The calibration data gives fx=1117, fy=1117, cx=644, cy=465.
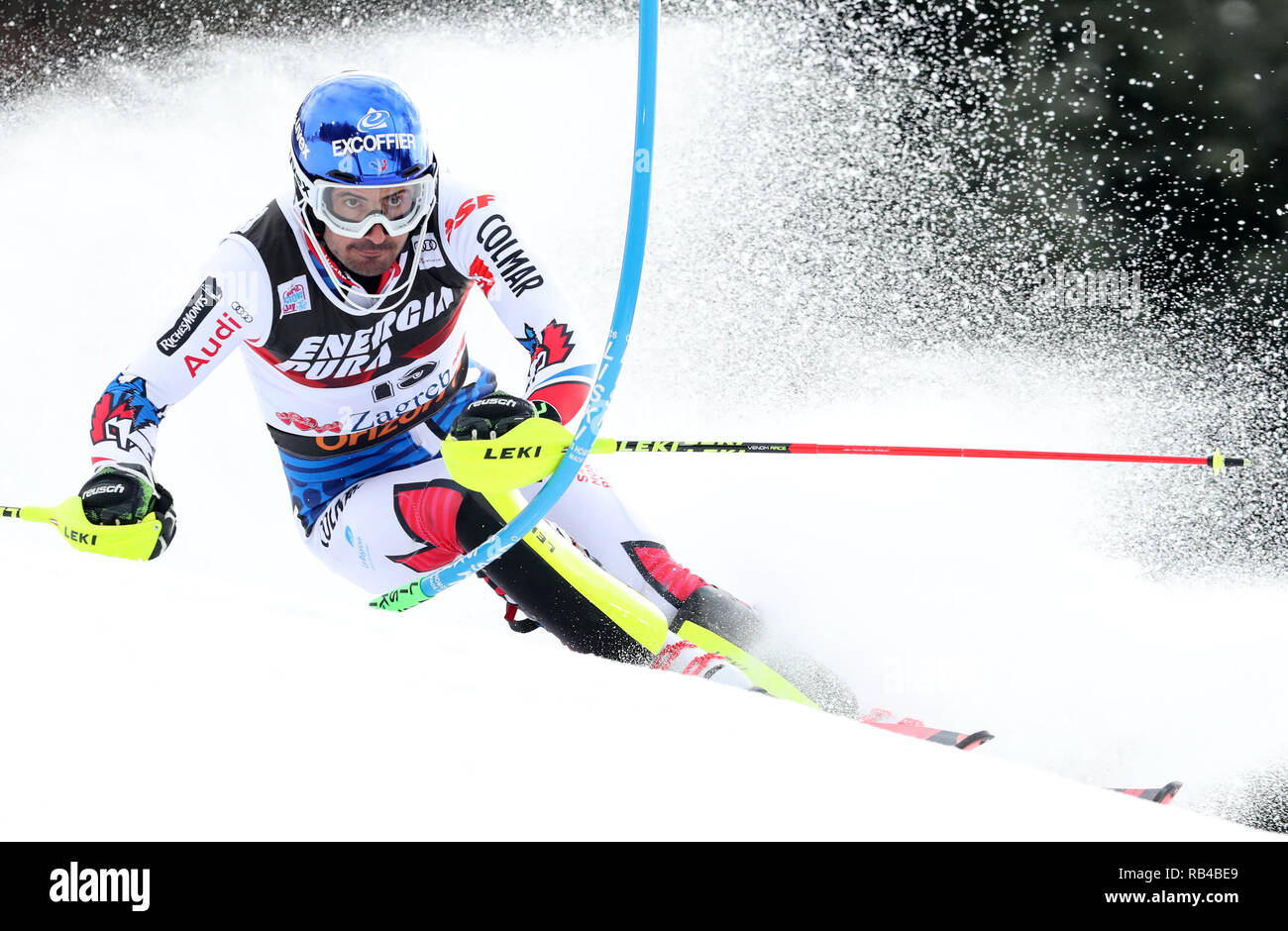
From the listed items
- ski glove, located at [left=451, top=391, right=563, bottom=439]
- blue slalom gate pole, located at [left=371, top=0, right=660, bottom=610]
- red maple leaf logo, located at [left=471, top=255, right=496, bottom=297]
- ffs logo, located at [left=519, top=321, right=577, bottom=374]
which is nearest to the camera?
blue slalom gate pole, located at [left=371, top=0, right=660, bottom=610]

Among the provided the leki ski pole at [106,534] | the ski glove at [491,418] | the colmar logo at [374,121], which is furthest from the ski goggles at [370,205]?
the leki ski pole at [106,534]

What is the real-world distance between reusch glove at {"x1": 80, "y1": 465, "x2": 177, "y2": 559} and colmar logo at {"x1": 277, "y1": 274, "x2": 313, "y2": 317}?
19.4 inches

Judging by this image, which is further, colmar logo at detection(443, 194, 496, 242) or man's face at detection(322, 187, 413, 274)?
colmar logo at detection(443, 194, 496, 242)

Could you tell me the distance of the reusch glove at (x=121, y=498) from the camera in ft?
7.12

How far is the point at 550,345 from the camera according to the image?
2432 mm

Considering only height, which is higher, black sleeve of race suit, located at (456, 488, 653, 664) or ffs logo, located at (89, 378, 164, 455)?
ffs logo, located at (89, 378, 164, 455)

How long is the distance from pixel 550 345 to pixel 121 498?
914mm

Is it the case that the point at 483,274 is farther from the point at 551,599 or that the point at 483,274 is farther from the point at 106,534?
the point at 106,534

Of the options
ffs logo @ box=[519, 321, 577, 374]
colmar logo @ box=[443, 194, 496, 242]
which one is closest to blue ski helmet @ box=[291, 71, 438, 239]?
colmar logo @ box=[443, 194, 496, 242]

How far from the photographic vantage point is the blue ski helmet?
2246mm

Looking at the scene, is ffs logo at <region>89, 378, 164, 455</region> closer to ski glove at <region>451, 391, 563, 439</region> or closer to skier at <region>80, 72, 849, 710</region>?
skier at <region>80, 72, 849, 710</region>

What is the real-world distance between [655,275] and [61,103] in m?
3.28
